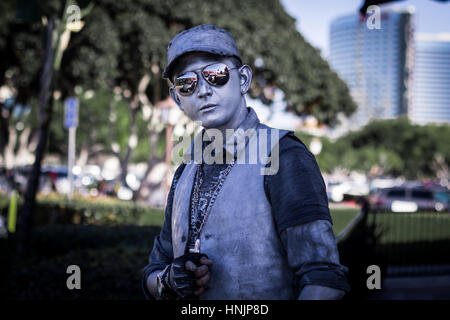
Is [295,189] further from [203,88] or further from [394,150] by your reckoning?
[394,150]

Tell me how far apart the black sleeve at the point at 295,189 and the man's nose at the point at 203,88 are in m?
0.33

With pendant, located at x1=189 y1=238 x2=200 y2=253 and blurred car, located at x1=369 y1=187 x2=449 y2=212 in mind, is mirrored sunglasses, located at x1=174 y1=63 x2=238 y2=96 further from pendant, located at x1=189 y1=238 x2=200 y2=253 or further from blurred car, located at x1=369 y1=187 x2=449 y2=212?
blurred car, located at x1=369 y1=187 x2=449 y2=212

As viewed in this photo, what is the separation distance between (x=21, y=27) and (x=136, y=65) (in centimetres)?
351

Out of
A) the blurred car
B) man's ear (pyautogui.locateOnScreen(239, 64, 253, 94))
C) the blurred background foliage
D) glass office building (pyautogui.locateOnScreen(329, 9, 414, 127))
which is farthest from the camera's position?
glass office building (pyautogui.locateOnScreen(329, 9, 414, 127))

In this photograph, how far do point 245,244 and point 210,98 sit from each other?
53 cm

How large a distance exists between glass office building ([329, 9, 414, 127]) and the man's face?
424 ft

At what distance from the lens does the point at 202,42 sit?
5.68 feet

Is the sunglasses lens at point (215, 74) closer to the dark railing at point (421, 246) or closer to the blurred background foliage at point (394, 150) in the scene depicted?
the dark railing at point (421, 246)

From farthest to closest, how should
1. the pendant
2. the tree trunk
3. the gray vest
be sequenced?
the tree trunk < the pendant < the gray vest

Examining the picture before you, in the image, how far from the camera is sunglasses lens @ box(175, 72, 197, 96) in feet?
5.77

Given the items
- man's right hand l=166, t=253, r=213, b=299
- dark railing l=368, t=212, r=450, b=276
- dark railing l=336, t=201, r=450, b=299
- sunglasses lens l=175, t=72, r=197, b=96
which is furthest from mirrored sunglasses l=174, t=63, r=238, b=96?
dark railing l=368, t=212, r=450, b=276

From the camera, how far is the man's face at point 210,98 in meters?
1.75

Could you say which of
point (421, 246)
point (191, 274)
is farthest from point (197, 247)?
point (421, 246)
